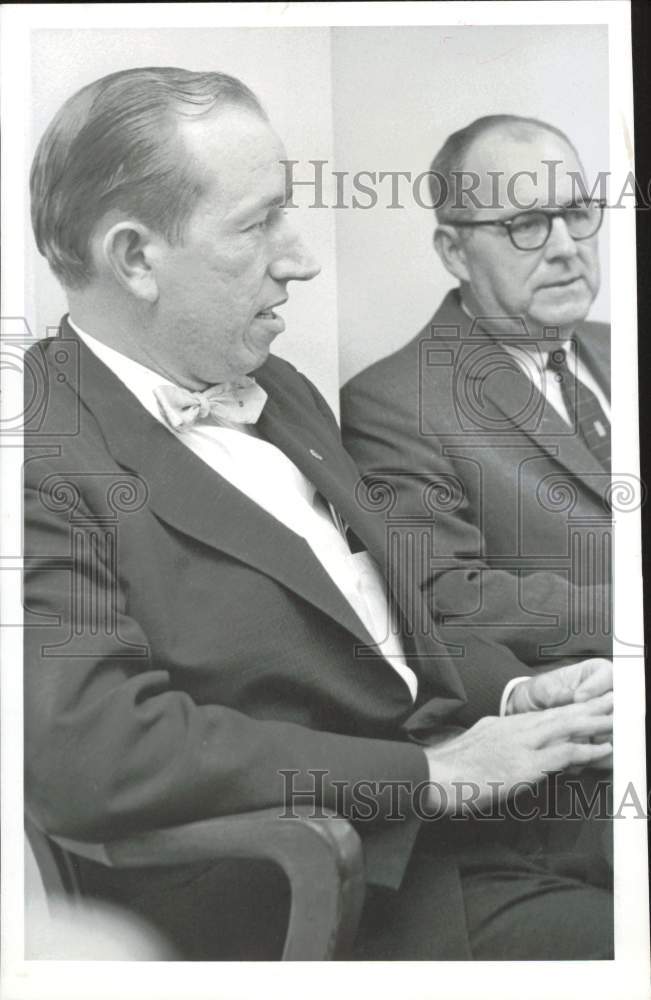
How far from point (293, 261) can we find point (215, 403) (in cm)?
30

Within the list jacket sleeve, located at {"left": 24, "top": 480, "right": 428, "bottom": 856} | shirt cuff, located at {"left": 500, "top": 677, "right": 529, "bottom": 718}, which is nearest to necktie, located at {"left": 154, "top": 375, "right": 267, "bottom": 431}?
jacket sleeve, located at {"left": 24, "top": 480, "right": 428, "bottom": 856}

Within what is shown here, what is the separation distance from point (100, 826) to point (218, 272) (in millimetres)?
1018

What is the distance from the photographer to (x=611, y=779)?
2322mm

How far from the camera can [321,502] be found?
2.32m

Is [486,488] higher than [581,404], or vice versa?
[581,404]

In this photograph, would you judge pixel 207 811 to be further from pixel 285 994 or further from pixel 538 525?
pixel 538 525

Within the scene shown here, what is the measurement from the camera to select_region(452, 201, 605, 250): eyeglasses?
2.35 meters

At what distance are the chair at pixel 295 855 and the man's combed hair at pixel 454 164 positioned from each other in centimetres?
114

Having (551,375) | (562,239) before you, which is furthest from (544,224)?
(551,375)

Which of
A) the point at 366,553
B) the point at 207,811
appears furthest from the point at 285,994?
the point at 366,553

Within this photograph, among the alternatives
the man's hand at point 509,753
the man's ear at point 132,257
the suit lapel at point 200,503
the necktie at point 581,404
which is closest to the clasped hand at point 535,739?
the man's hand at point 509,753

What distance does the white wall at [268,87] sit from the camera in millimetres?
2320

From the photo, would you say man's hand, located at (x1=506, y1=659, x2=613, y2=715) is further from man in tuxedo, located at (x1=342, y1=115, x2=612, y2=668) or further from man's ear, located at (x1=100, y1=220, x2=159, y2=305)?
man's ear, located at (x1=100, y1=220, x2=159, y2=305)

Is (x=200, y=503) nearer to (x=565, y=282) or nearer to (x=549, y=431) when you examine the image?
(x=549, y=431)
